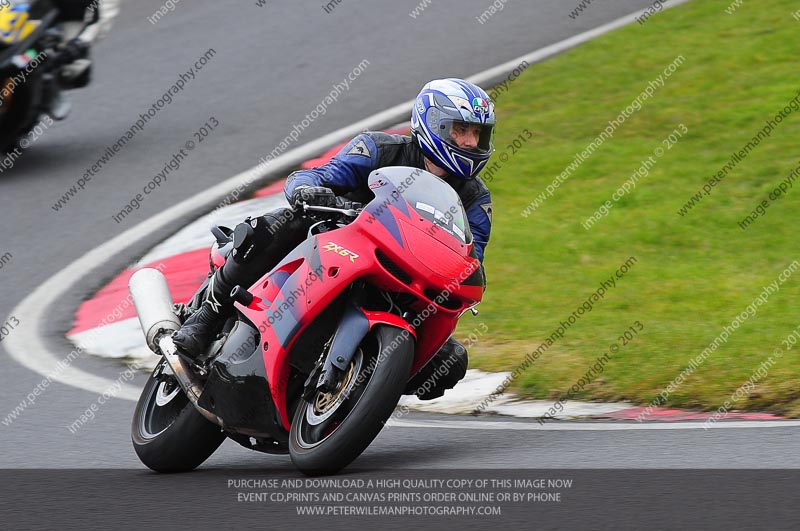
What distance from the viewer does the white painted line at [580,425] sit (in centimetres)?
618

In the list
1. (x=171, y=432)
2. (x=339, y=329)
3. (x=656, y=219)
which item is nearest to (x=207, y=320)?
(x=171, y=432)

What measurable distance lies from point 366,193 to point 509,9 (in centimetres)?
1132

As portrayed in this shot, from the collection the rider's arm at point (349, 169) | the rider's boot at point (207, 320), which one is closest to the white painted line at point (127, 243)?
the rider's boot at point (207, 320)

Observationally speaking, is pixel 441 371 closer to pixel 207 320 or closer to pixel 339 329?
pixel 339 329

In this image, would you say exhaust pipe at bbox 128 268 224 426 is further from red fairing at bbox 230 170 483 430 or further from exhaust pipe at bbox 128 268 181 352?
A: red fairing at bbox 230 170 483 430

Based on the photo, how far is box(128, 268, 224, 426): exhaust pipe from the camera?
19.3 feet

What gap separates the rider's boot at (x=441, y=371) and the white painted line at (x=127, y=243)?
250 cm

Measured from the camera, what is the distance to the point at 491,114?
582 centimetres

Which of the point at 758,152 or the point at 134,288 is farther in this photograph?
the point at 758,152

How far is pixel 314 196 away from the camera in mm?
5508

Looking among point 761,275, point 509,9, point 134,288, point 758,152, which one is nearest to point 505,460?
point 134,288

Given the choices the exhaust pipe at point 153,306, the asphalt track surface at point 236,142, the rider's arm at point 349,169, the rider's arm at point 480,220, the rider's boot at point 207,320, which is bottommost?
the asphalt track surface at point 236,142

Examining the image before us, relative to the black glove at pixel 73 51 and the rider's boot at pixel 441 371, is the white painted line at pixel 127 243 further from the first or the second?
the rider's boot at pixel 441 371

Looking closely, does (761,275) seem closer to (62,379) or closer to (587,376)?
(587,376)
